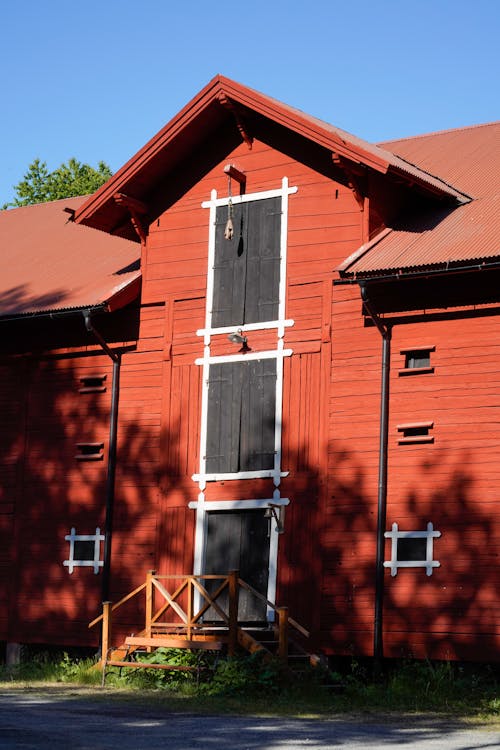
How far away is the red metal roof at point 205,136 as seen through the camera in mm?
20797

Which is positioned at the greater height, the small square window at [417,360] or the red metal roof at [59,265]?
the red metal roof at [59,265]

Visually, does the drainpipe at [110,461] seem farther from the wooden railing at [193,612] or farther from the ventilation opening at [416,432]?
the ventilation opening at [416,432]

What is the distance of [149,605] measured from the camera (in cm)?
2044

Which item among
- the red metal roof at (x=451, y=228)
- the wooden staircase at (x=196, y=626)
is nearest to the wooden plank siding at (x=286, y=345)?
the wooden staircase at (x=196, y=626)

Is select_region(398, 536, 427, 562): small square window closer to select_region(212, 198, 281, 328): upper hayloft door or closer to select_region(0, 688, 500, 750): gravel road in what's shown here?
select_region(0, 688, 500, 750): gravel road

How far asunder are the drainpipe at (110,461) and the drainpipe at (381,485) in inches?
200

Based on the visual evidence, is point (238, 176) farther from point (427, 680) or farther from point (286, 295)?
point (427, 680)

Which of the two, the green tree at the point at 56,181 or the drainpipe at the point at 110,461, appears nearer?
the drainpipe at the point at 110,461

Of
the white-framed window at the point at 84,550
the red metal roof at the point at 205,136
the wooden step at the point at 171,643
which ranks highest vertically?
the red metal roof at the point at 205,136

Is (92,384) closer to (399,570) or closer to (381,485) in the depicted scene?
(381,485)

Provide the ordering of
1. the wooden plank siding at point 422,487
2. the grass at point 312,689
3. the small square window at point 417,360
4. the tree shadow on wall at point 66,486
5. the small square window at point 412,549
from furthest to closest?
the tree shadow on wall at point 66,486, the small square window at point 417,360, the small square window at point 412,549, the wooden plank siding at point 422,487, the grass at point 312,689

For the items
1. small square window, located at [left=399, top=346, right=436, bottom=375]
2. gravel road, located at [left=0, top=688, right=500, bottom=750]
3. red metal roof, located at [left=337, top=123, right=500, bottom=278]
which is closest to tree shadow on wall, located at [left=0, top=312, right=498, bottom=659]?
small square window, located at [left=399, top=346, right=436, bottom=375]

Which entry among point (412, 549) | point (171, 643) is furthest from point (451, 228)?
point (171, 643)

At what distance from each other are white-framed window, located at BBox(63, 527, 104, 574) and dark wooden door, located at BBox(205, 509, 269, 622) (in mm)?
2331
